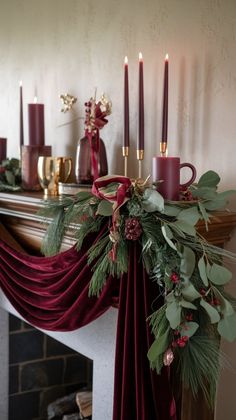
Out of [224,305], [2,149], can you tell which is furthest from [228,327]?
[2,149]

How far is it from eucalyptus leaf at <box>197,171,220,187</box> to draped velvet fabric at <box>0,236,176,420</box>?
0.21m

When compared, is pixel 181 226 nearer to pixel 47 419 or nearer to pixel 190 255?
pixel 190 255

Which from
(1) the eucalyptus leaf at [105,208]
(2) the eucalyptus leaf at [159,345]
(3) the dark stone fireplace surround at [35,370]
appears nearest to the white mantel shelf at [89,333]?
(1) the eucalyptus leaf at [105,208]

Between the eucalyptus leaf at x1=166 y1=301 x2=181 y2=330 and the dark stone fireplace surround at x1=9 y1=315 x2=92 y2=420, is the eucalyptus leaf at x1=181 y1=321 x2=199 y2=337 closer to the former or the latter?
the eucalyptus leaf at x1=166 y1=301 x2=181 y2=330

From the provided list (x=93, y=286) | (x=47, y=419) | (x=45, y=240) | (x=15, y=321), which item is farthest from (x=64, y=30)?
(x=47, y=419)

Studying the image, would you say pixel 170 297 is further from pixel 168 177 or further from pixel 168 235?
pixel 168 177

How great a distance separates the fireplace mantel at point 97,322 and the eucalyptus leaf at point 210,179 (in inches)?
2.9

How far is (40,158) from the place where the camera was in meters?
1.62

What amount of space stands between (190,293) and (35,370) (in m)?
1.29

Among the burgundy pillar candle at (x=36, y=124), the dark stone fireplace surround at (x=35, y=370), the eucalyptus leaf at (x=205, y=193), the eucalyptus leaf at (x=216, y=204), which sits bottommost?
the dark stone fireplace surround at (x=35, y=370)

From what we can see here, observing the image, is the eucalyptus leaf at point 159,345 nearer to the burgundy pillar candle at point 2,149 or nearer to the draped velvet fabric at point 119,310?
the draped velvet fabric at point 119,310

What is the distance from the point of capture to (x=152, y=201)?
3.54 feet

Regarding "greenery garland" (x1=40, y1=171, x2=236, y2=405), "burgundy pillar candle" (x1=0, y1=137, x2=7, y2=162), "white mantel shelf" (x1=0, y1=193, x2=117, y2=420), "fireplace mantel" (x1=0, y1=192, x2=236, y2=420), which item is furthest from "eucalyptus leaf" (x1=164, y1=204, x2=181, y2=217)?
"burgundy pillar candle" (x1=0, y1=137, x2=7, y2=162)

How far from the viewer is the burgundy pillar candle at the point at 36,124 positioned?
5.75 feet
